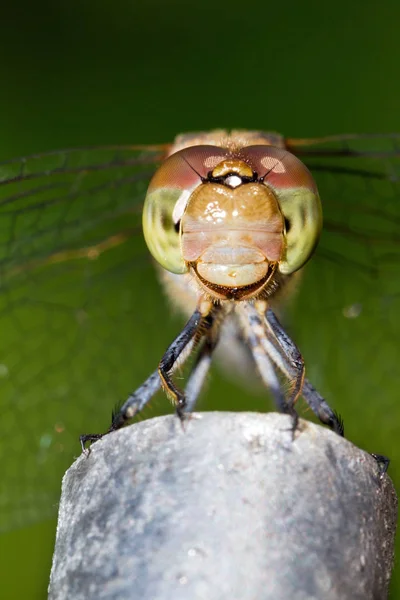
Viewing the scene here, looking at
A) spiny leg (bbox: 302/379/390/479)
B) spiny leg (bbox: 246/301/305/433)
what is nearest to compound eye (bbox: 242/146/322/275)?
spiny leg (bbox: 246/301/305/433)

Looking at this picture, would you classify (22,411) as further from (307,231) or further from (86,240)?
(307,231)

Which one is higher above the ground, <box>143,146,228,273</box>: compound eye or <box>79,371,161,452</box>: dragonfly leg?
<box>143,146,228,273</box>: compound eye

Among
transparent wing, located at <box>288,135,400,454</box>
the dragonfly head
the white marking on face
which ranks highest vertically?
the white marking on face

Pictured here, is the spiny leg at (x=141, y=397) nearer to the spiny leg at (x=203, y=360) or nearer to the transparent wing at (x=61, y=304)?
the spiny leg at (x=203, y=360)

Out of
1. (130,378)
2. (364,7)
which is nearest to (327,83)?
(364,7)

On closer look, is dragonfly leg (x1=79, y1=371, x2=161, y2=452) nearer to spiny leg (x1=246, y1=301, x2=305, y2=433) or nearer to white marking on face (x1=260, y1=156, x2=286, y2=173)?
spiny leg (x1=246, y1=301, x2=305, y2=433)

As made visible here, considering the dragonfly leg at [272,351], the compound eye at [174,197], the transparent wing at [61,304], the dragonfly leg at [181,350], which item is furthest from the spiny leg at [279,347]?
the transparent wing at [61,304]
